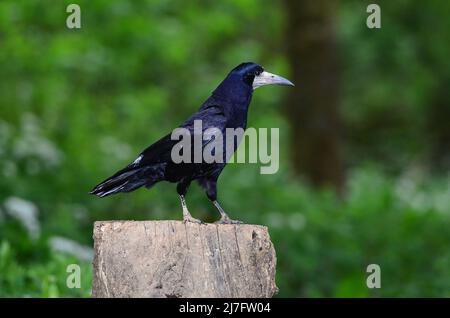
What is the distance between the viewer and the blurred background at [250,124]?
30.5 feet

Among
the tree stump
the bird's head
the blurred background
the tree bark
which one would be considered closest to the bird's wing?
the bird's head

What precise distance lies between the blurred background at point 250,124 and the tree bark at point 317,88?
23mm

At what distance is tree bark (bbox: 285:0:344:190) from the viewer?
47.0ft

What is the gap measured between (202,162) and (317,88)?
32.0 ft

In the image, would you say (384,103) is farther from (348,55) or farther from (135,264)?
(135,264)

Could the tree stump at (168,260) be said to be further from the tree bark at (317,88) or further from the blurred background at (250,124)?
the tree bark at (317,88)

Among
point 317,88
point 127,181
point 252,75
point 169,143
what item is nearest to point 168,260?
point 127,181

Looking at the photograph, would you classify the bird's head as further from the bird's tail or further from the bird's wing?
the bird's tail

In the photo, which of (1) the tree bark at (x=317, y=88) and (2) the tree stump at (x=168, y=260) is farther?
(1) the tree bark at (x=317, y=88)

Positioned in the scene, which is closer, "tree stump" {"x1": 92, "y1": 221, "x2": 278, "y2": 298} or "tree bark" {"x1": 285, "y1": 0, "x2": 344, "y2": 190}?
"tree stump" {"x1": 92, "y1": 221, "x2": 278, "y2": 298}

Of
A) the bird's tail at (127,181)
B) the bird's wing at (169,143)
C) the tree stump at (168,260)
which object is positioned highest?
the bird's wing at (169,143)

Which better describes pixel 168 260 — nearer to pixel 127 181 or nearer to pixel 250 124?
pixel 127 181

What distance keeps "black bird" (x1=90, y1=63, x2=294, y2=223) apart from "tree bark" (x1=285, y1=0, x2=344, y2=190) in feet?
30.7

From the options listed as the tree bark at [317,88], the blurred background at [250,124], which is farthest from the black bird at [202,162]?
the tree bark at [317,88]
